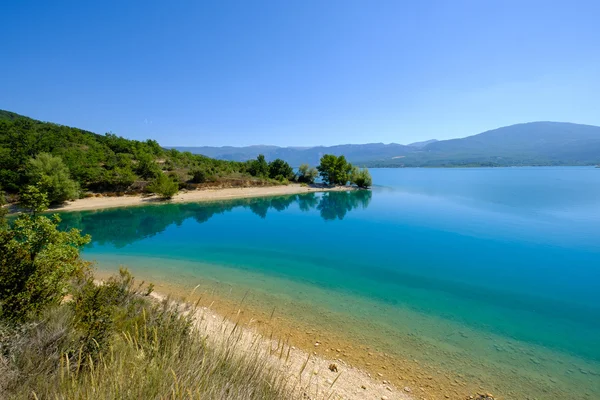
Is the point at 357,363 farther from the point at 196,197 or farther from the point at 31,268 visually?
the point at 196,197

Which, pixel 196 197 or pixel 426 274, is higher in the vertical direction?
pixel 196 197

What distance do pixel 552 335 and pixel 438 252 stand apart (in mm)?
7822

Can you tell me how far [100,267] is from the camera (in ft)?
40.5

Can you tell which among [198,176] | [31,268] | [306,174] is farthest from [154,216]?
[306,174]

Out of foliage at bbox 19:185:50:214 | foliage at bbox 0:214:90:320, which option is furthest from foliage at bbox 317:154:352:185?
foliage at bbox 0:214:90:320

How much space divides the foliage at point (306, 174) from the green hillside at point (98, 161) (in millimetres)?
13382

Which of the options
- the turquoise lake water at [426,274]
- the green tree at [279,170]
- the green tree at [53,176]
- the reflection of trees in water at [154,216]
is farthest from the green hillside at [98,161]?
the turquoise lake water at [426,274]

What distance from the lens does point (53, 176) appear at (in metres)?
26.8

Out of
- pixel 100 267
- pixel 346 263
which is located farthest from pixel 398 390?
pixel 100 267

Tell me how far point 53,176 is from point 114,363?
35671 mm

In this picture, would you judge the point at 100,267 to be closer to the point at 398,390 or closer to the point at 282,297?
the point at 282,297

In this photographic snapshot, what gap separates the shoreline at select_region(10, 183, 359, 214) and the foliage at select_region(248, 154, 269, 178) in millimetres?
5884

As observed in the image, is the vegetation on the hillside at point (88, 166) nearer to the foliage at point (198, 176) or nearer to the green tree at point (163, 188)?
the foliage at point (198, 176)

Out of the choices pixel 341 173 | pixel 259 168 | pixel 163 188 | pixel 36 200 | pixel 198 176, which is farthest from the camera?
pixel 341 173
